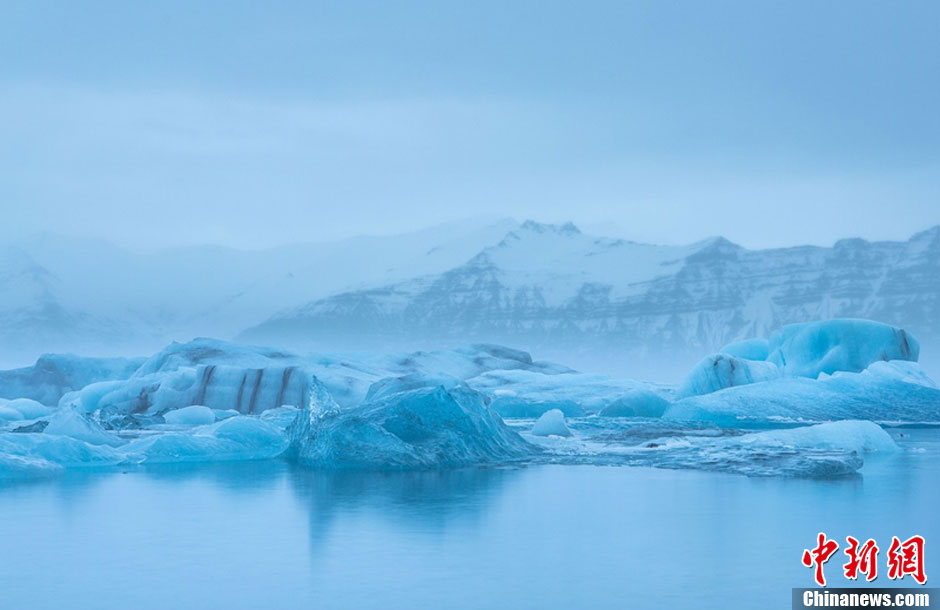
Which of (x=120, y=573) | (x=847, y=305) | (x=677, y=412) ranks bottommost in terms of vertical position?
(x=120, y=573)

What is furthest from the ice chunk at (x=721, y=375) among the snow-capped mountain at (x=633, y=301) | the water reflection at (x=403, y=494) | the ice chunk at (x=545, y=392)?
the snow-capped mountain at (x=633, y=301)

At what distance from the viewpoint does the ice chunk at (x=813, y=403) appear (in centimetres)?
2617

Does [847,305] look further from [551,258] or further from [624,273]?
[551,258]

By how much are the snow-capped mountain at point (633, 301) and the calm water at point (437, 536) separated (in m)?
77.7

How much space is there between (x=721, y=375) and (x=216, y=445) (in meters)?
16.3

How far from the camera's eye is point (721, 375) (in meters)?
30.2

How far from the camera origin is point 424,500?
11.6 m

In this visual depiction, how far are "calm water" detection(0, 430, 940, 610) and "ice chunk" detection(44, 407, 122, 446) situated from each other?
282 centimetres

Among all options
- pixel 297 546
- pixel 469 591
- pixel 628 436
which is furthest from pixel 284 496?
pixel 628 436

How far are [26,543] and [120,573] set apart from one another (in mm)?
1664

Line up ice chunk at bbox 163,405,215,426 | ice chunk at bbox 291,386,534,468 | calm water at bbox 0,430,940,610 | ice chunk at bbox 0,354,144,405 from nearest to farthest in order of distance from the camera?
calm water at bbox 0,430,940,610, ice chunk at bbox 291,386,534,468, ice chunk at bbox 163,405,215,426, ice chunk at bbox 0,354,144,405

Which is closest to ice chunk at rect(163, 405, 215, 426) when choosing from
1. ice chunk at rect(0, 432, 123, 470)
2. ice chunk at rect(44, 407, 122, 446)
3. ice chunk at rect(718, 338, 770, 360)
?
ice chunk at rect(44, 407, 122, 446)

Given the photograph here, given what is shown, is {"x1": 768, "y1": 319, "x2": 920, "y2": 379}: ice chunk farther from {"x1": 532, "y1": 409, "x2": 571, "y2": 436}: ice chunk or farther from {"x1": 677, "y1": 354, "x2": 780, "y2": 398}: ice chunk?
{"x1": 532, "y1": 409, "x2": 571, "y2": 436}: ice chunk

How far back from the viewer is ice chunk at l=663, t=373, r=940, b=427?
26.2 m
